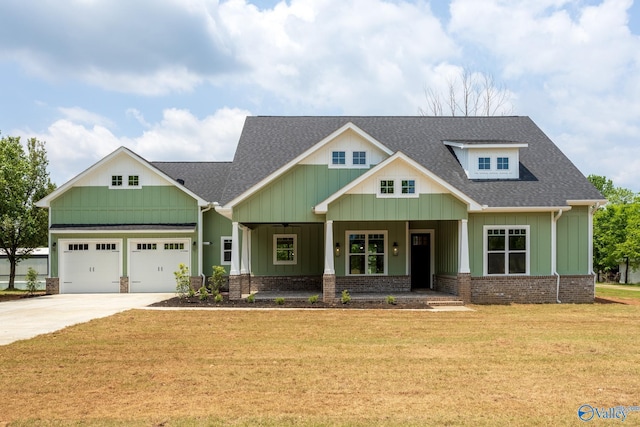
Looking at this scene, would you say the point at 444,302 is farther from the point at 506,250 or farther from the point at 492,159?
the point at 492,159

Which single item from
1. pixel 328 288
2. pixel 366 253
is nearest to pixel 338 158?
pixel 366 253

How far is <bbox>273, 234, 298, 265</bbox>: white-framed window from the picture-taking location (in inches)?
939

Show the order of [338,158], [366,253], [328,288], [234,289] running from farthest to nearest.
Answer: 1. [366,253]
2. [338,158]
3. [234,289]
4. [328,288]

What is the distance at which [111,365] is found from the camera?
998 centimetres

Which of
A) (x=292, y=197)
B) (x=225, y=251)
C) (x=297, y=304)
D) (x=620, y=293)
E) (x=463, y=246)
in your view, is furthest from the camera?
(x=620, y=293)

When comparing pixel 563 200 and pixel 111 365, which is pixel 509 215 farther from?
pixel 111 365

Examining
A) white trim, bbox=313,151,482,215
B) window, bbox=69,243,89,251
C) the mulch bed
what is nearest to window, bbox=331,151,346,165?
white trim, bbox=313,151,482,215

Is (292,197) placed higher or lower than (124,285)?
higher

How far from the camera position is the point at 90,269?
2530cm

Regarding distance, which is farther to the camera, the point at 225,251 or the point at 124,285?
the point at 225,251

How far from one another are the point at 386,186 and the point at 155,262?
11206 mm

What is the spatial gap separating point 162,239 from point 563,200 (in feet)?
51.6

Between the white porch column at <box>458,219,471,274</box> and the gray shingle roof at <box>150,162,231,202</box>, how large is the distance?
11735 mm

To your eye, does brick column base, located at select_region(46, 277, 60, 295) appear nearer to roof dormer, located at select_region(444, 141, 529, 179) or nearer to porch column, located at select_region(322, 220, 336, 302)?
porch column, located at select_region(322, 220, 336, 302)
